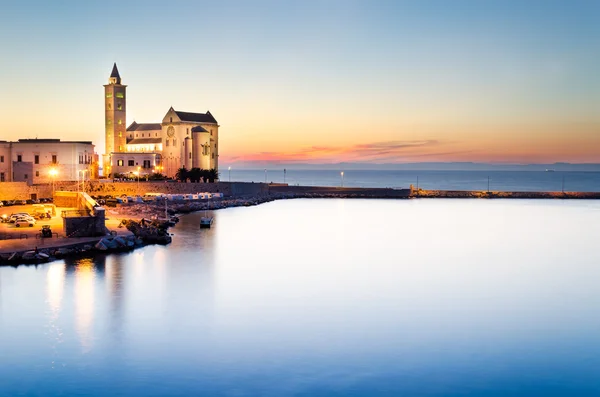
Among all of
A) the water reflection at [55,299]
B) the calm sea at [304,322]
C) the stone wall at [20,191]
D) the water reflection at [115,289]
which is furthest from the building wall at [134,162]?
the water reflection at [55,299]

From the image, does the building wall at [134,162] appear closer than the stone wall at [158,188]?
No

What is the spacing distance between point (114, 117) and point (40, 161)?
21523 mm

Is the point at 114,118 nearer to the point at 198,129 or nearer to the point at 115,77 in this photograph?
the point at 115,77

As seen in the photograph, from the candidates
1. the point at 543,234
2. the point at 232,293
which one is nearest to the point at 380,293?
the point at 232,293

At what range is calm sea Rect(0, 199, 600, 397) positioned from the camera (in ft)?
53.9

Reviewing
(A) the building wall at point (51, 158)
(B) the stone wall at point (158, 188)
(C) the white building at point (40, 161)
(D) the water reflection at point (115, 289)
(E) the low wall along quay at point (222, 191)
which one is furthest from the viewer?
(B) the stone wall at point (158, 188)

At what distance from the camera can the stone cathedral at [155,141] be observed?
82.2 metres

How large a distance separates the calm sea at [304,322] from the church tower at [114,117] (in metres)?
49.0

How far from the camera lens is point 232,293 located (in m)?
27.3

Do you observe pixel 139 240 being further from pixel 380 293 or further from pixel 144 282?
pixel 380 293

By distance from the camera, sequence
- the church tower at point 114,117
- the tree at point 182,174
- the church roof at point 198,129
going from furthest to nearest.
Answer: the church tower at point 114,117
the church roof at point 198,129
the tree at point 182,174

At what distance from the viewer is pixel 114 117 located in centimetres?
8650

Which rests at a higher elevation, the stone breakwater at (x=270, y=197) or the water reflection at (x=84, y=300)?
the stone breakwater at (x=270, y=197)

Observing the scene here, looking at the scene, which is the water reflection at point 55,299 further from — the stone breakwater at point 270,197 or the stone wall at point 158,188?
the stone wall at point 158,188
